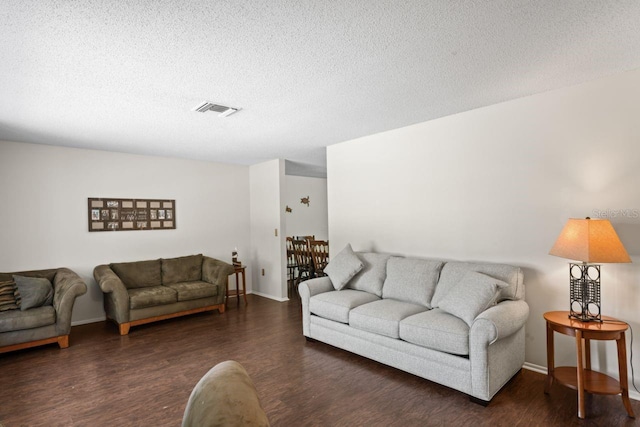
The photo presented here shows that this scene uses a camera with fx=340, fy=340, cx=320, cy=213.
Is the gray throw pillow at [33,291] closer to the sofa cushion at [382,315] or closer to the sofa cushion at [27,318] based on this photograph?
the sofa cushion at [27,318]

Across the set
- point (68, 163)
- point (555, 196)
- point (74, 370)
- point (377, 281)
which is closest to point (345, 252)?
point (377, 281)

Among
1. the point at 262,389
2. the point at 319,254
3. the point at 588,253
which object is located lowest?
the point at 262,389

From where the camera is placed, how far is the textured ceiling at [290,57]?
1.74 metres

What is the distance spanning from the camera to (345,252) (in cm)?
418

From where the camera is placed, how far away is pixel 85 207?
4746 mm

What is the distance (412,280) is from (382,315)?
1.96ft

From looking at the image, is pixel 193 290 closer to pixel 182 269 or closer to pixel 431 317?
pixel 182 269

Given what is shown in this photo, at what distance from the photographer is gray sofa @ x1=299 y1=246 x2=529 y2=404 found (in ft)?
8.18

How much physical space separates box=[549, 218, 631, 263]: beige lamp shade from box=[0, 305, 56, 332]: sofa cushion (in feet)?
16.0

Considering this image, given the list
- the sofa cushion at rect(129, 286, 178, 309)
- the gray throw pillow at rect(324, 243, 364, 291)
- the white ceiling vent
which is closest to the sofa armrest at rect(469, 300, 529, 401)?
the gray throw pillow at rect(324, 243, 364, 291)

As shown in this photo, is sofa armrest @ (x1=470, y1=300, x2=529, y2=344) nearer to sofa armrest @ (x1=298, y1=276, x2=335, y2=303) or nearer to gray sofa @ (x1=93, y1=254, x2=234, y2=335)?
sofa armrest @ (x1=298, y1=276, x2=335, y2=303)

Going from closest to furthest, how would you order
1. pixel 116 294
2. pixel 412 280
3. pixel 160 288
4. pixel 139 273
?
pixel 412 280
pixel 116 294
pixel 160 288
pixel 139 273

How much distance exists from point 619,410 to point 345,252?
2.68 metres

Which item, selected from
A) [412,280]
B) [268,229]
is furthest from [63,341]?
[412,280]
